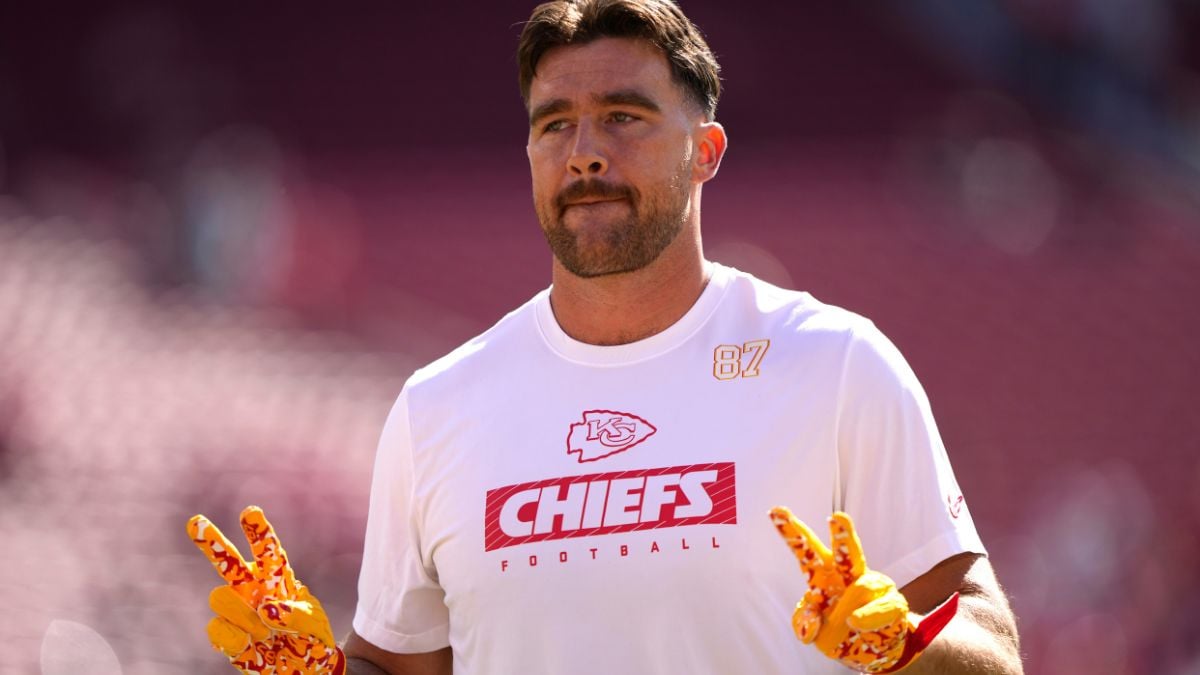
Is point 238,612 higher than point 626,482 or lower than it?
lower

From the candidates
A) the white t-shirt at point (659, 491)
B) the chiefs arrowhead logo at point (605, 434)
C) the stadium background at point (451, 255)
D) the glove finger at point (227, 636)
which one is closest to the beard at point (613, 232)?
the white t-shirt at point (659, 491)

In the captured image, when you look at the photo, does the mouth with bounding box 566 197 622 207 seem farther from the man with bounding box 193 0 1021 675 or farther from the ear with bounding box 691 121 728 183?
the ear with bounding box 691 121 728 183

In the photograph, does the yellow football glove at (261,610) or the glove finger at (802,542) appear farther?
the yellow football glove at (261,610)

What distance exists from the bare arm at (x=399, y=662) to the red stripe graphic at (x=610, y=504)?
0.27 m

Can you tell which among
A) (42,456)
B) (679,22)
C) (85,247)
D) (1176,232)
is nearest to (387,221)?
(85,247)

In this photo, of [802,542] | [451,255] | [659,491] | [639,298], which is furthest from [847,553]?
[451,255]

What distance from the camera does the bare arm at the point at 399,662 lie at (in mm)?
2162

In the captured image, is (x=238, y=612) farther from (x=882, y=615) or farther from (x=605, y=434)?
(x=882, y=615)

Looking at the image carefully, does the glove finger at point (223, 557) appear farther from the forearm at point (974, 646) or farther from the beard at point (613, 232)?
the forearm at point (974, 646)

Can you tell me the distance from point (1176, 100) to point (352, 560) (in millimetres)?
3362

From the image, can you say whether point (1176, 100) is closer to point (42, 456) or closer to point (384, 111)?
point (384, 111)

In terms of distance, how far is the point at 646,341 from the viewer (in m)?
2.09

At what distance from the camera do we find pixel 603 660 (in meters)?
1.90

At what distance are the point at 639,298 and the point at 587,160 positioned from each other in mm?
210
